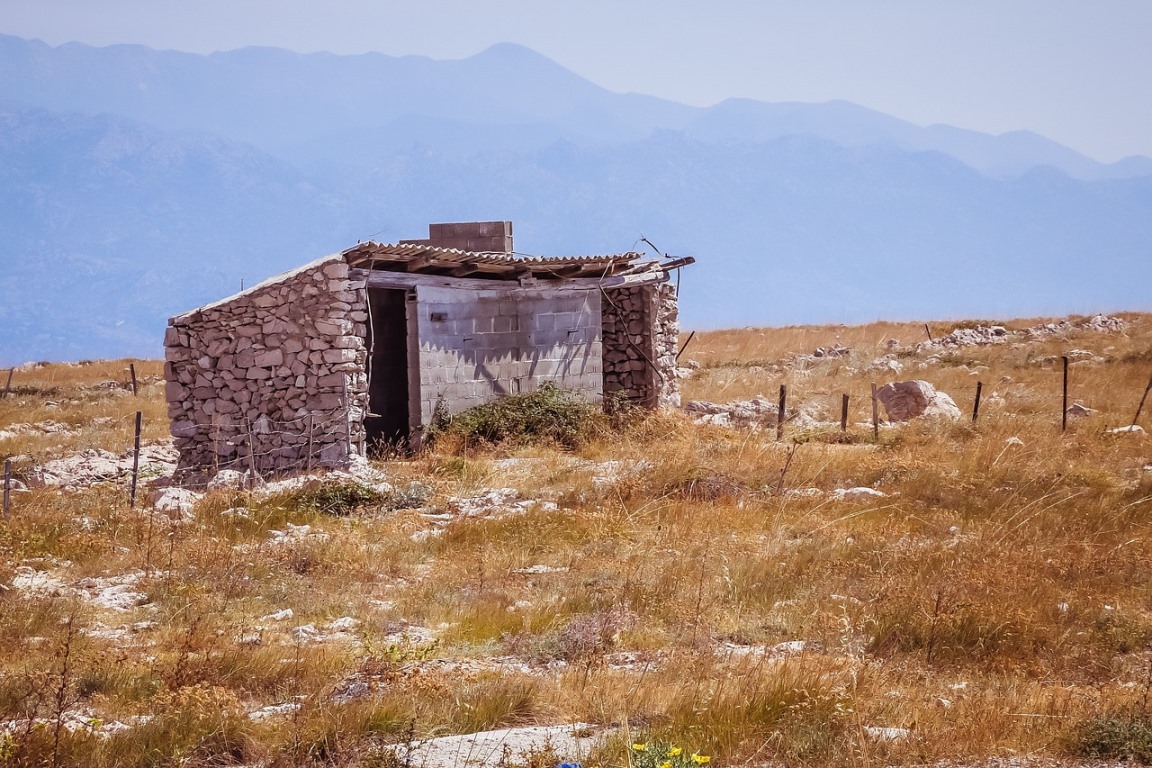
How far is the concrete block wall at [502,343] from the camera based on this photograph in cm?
1504

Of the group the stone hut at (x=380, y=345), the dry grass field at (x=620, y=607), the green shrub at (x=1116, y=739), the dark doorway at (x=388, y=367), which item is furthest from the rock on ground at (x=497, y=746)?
the dark doorway at (x=388, y=367)

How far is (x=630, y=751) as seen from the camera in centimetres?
449

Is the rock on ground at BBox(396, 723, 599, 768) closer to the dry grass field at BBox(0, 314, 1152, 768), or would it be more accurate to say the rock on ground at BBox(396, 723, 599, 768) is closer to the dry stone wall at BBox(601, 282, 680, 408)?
the dry grass field at BBox(0, 314, 1152, 768)

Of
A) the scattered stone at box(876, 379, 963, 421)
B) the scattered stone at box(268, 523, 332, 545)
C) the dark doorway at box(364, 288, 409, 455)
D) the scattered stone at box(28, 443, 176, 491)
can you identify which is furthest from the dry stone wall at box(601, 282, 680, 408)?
the scattered stone at box(268, 523, 332, 545)

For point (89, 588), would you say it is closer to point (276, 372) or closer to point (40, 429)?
point (276, 372)

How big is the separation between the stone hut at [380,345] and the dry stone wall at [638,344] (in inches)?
3.5

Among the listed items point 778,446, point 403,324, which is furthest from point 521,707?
point 403,324

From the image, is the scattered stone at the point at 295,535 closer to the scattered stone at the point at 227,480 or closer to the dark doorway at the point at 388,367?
the scattered stone at the point at 227,480

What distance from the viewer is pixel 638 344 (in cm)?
1830

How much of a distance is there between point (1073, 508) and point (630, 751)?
722cm

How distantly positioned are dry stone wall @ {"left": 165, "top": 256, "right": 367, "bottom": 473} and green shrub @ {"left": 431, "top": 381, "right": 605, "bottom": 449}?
1488mm

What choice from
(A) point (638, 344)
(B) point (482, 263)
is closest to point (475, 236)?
(B) point (482, 263)

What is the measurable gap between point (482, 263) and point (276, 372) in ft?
10.9

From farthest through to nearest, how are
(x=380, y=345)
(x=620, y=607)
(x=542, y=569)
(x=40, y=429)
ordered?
1. (x=40, y=429)
2. (x=380, y=345)
3. (x=542, y=569)
4. (x=620, y=607)
